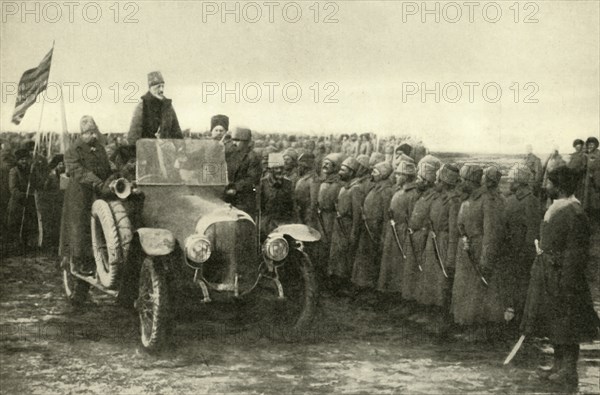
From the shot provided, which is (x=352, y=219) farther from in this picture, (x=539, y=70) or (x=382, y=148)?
(x=539, y=70)

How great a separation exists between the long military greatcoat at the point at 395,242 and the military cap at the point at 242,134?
164 cm

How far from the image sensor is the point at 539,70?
6832mm

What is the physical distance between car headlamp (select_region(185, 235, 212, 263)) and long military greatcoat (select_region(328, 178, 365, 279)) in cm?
270

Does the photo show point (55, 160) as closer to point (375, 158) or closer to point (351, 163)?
point (351, 163)

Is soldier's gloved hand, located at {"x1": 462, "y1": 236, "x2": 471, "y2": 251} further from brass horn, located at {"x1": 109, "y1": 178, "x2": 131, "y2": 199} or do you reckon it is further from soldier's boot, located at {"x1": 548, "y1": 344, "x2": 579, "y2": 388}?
brass horn, located at {"x1": 109, "y1": 178, "x2": 131, "y2": 199}

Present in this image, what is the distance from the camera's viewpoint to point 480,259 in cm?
668

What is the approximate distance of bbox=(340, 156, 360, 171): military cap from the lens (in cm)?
864

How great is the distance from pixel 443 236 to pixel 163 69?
3.03 m

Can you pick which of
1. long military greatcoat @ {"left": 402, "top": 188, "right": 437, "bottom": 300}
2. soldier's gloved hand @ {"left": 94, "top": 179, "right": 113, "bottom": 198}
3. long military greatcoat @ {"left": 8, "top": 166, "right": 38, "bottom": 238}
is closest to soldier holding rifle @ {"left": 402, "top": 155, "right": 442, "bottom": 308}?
long military greatcoat @ {"left": 402, "top": 188, "right": 437, "bottom": 300}

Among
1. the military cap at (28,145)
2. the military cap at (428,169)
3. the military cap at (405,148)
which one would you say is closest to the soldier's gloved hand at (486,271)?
the military cap at (428,169)

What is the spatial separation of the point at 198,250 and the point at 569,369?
2.90 m

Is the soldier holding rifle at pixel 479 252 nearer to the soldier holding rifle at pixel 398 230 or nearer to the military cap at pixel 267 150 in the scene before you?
the soldier holding rifle at pixel 398 230

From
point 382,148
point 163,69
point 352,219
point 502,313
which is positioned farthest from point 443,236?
point 163,69

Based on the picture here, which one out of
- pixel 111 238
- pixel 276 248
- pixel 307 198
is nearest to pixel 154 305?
pixel 111 238
